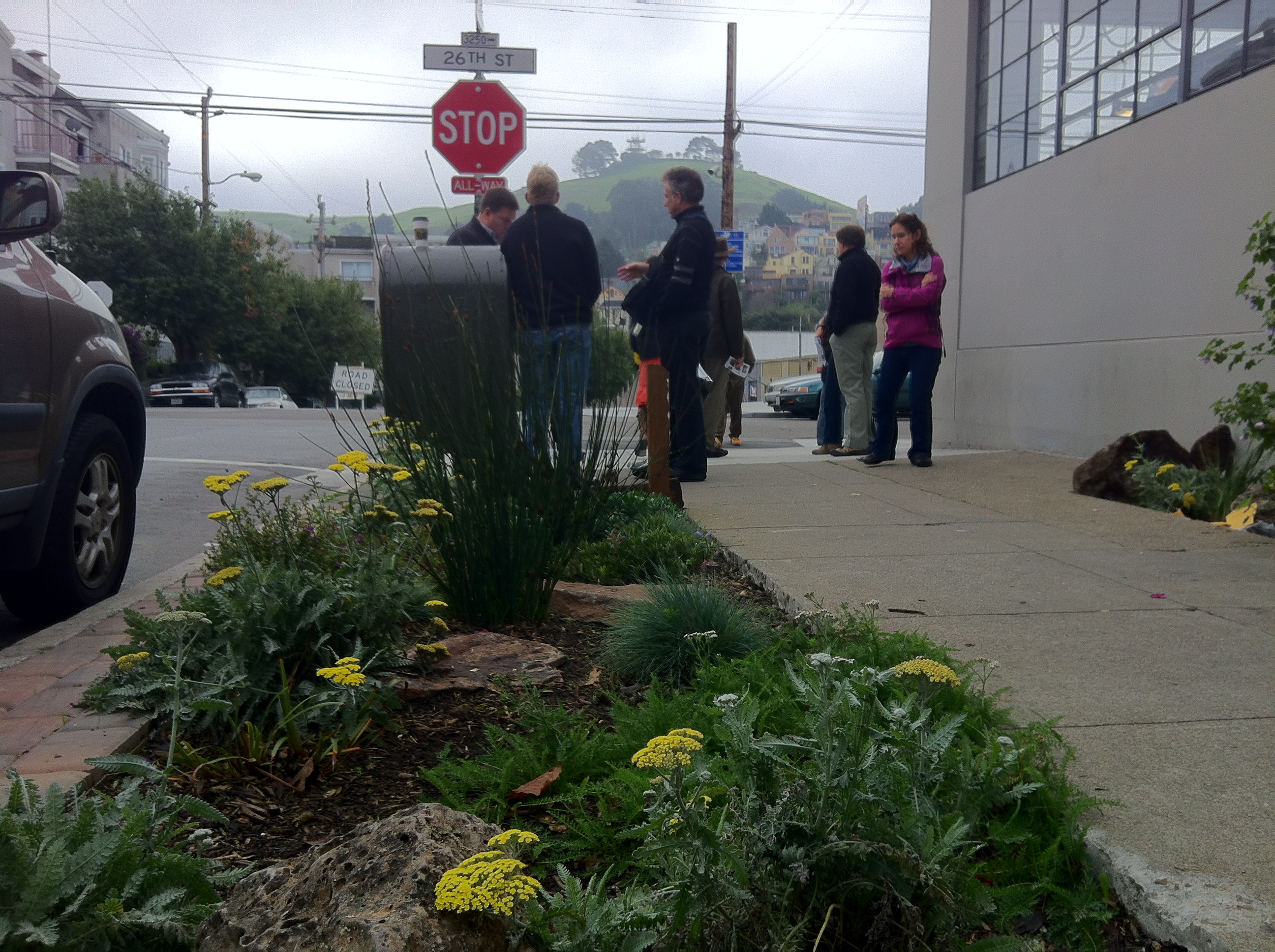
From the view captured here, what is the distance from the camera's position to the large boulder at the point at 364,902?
161cm

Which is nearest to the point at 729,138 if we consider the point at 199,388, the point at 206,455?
the point at 199,388

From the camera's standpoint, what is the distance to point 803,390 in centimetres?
2355

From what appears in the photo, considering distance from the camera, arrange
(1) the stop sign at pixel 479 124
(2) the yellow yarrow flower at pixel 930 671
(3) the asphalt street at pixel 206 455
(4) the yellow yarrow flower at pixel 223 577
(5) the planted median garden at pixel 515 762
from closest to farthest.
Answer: (5) the planted median garden at pixel 515 762, (2) the yellow yarrow flower at pixel 930 671, (4) the yellow yarrow flower at pixel 223 577, (3) the asphalt street at pixel 206 455, (1) the stop sign at pixel 479 124

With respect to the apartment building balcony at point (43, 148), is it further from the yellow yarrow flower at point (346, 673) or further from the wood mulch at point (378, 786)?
the yellow yarrow flower at point (346, 673)

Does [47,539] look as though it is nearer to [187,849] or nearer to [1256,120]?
[187,849]

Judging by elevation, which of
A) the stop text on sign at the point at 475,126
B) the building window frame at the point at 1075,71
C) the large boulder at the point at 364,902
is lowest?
the large boulder at the point at 364,902

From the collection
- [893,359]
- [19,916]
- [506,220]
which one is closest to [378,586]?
[19,916]

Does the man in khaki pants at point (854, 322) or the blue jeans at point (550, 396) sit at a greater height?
the man in khaki pants at point (854, 322)

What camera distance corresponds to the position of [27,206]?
13.4 ft

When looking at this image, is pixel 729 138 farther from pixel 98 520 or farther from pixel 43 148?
pixel 43 148

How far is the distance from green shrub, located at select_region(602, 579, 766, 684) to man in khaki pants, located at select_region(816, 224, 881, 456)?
20.4 ft

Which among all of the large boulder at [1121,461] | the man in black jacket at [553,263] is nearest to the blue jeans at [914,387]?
the large boulder at [1121,461]

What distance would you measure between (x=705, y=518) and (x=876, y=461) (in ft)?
10.8

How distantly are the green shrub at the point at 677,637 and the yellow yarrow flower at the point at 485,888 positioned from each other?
1552 mm
